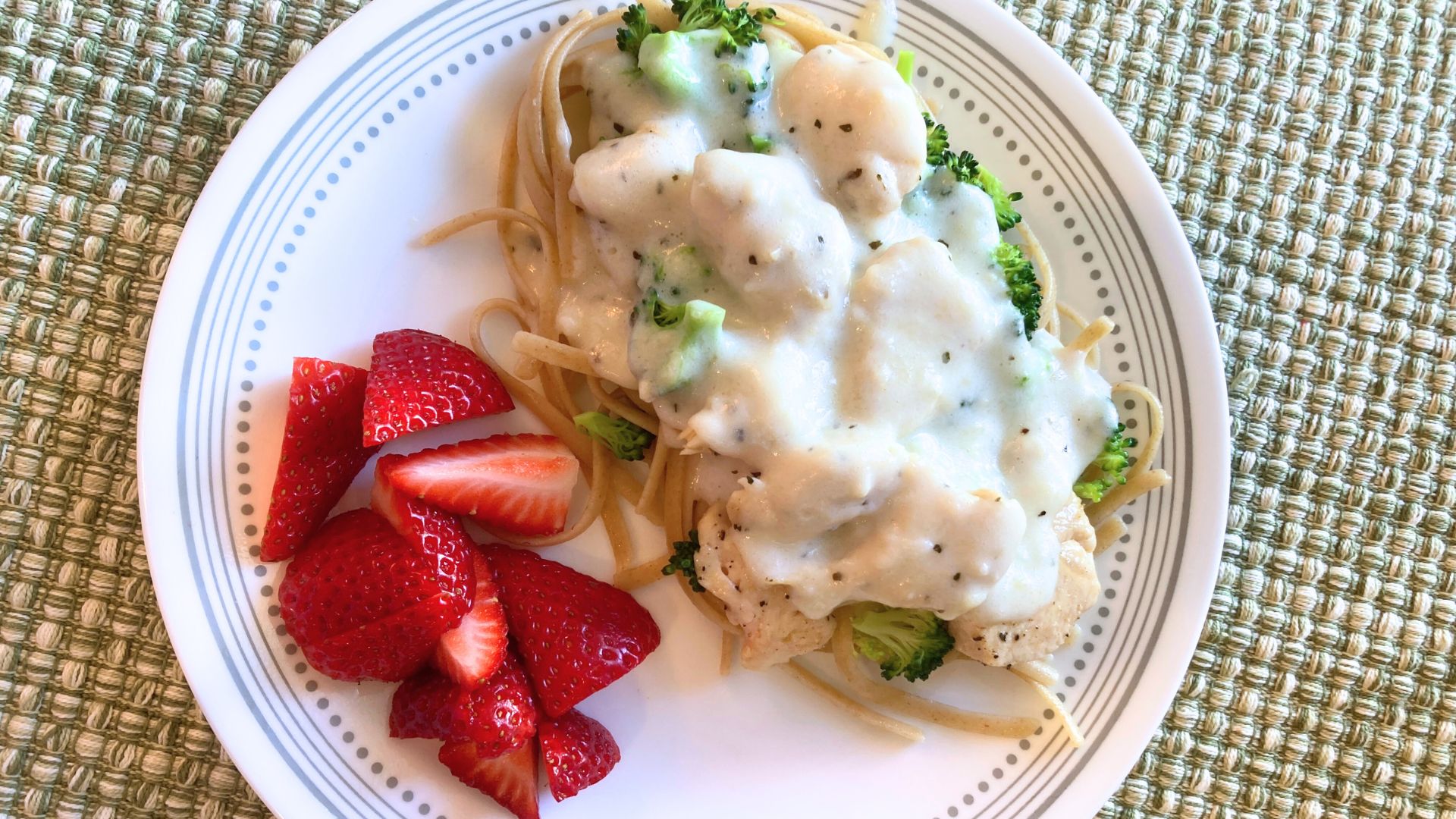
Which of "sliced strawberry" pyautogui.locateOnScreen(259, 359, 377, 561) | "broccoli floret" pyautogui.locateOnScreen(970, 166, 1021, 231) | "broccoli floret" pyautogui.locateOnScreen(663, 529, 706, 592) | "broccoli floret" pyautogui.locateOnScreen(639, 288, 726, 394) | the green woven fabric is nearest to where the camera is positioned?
"broccoli floret" pyautogui.locateOnScreen(639, 288, 726, 394)

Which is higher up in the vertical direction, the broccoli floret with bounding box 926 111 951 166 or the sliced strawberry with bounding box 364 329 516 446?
the broccoli floret with bounding box 926 111 951 166

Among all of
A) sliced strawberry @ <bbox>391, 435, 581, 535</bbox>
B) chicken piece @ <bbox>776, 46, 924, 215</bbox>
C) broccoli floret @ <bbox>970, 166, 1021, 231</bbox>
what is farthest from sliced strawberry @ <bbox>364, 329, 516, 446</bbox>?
broccoli floret @ <bbox>970, 166, 1021, 231</bbox>

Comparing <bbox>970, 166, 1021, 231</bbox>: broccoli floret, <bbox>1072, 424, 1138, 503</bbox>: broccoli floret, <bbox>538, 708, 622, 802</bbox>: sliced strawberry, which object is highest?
<bbox>970, 166, 1021, 231</bbox>: broccoli floret

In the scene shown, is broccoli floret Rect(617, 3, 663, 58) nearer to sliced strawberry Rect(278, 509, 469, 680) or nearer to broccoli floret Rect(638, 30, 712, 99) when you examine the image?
broccoli floret Rect(638, 30, 712, 99)

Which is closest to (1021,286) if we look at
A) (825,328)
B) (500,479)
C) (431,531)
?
(825,328)

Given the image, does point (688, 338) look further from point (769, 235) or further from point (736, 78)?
point (736, 78)

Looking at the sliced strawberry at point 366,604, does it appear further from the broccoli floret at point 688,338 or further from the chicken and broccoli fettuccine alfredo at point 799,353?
the broccoli floret at point 688,338

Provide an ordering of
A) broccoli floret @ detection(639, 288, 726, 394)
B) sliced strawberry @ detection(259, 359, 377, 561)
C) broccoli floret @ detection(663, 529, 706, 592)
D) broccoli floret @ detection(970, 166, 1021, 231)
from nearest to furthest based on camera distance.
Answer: broccoli floret @ detection(639, 288, 726, 394) → sliced strawberry @ detection(259, 359, 377, 561) → broccoli floret @ detection(663, 529, 706, 592) → broccoli floret @ detection(970, 166, 1021, 231)

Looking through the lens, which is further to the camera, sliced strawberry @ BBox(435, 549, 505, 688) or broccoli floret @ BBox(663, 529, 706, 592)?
broccoli floret @ BBox(663, 529, 706, 592)
